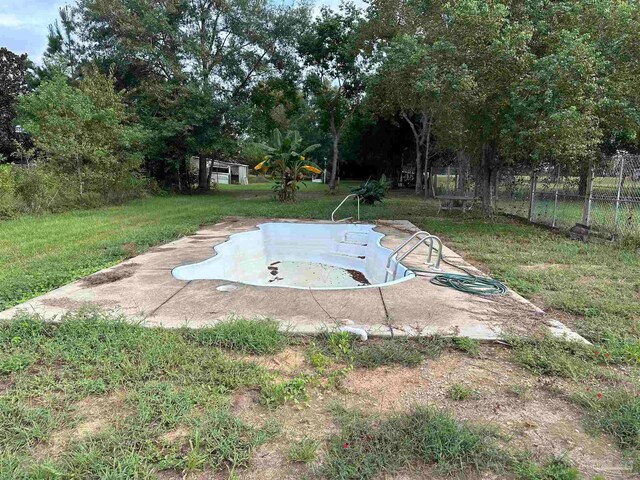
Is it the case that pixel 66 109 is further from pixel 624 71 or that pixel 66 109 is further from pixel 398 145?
pixel 398 145

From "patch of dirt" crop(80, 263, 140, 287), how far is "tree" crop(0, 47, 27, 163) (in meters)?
24.0

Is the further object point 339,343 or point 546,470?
point 339,343

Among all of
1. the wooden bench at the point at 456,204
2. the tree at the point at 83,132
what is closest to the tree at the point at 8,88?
the tree at the point at 83,132

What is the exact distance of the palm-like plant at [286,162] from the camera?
1455cm

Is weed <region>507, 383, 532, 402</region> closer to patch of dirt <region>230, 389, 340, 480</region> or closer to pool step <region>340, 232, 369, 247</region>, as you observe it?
patch of dirt <region>230, 389, 340, 480</region>

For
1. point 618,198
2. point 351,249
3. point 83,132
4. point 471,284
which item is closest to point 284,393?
point 471,284

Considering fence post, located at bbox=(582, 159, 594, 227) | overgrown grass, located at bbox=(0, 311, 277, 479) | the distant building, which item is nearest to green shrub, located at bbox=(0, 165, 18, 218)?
overgrown grass, located at bbox=(0, 311, 277, 479)

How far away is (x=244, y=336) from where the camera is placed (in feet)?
9.93

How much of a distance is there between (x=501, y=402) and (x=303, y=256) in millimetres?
7657

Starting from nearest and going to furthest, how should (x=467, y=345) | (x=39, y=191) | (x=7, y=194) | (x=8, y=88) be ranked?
(x=467, y=345)
(x=7, y=194)
(x=39, y=191)
(x=8, y=88)

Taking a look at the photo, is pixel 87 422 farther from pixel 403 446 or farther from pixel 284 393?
pixel 403 446

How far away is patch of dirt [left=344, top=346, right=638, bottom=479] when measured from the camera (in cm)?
193

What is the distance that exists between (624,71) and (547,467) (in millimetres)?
8950

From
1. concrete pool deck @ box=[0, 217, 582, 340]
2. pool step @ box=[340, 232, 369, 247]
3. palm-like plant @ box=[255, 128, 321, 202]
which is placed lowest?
pool step @ box=[340, 232, 369, 247]
